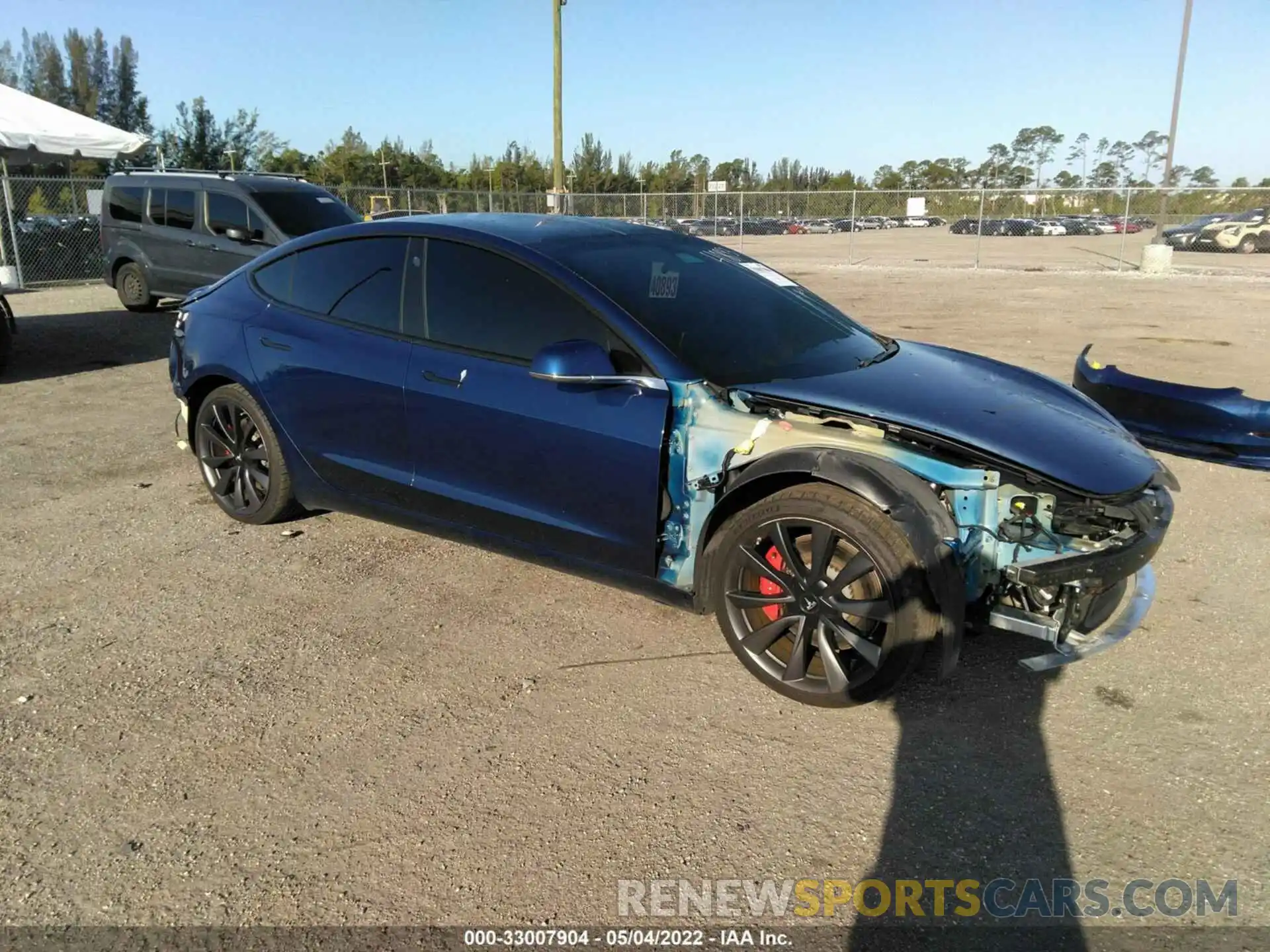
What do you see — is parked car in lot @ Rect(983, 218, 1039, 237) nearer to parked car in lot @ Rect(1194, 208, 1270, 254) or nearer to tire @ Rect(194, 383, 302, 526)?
parked car in lot @ Rect(1194, 208, 1270, 254)

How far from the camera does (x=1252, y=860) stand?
2.53 m

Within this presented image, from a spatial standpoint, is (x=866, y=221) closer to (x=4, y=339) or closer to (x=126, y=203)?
(x=126, y=203)

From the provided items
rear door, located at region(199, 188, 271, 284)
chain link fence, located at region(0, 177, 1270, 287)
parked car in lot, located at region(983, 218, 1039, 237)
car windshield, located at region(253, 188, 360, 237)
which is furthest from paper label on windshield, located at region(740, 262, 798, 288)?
parked car in lot, located at region(983, 218, 1039, 237)

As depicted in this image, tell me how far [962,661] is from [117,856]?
287 cm

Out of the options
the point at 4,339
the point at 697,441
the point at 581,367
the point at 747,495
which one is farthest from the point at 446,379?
the point at 4,339

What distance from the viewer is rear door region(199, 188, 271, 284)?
11.9 m

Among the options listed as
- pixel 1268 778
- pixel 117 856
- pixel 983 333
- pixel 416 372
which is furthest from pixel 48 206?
pixel 1268 778

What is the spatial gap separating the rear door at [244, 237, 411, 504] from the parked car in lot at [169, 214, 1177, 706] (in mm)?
12

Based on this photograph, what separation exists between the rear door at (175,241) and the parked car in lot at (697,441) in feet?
28.9

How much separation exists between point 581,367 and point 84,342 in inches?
401

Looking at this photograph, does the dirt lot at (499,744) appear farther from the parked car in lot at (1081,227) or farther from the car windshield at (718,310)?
the parked car in lot at (1081,227)

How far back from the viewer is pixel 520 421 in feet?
12.1

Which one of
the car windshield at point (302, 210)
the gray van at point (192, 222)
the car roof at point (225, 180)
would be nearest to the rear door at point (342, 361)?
the gray van at point (192, 222)

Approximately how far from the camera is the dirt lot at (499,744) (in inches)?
99.3
